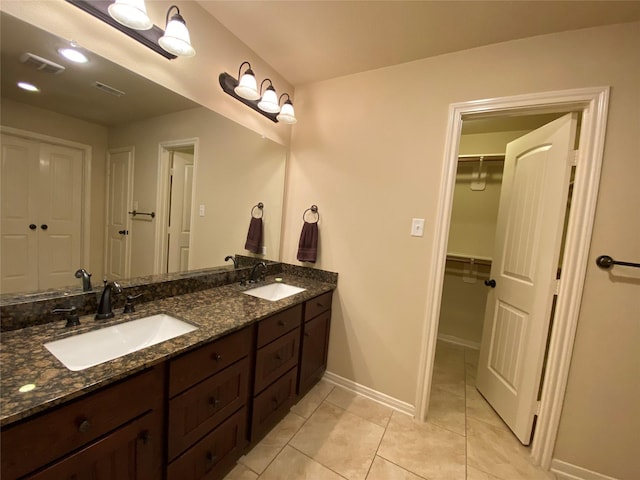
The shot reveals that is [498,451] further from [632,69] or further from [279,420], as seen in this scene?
[632,69]

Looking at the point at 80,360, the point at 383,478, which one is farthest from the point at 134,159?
the point at 383,478

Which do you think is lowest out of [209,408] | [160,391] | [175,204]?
[209,408]

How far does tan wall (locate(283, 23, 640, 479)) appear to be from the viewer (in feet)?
4.36

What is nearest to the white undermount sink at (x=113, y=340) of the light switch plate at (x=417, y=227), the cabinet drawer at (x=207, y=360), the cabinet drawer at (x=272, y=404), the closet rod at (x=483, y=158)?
the cabinet drawer at (x=207, y=360)

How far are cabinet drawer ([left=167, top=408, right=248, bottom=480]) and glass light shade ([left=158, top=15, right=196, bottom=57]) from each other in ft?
5.62

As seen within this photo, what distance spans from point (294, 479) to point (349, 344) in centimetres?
91

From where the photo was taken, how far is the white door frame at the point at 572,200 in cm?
135

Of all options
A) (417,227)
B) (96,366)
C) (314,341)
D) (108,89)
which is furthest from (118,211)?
(417,227)

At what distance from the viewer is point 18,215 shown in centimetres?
96

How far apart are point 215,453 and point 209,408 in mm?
245

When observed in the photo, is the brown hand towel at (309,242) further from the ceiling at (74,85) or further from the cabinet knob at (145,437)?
the cabinet knob at (145,437)

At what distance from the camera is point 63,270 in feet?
3.61

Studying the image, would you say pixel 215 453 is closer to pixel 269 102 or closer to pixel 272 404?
pixel 272 404

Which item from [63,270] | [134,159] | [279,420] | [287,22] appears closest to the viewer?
[63,270]
